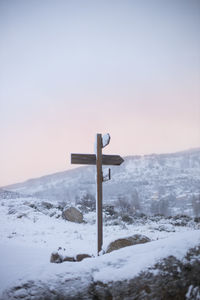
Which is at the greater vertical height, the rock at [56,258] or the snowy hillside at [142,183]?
the rock at [56,258]

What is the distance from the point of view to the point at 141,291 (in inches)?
64.4

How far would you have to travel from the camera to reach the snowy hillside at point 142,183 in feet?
225

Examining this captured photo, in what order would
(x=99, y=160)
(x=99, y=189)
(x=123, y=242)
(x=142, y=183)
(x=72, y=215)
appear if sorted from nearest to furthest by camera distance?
1. (x=123, y=242)
2. (x=99, y=189)
3. (x=99, y=160)
4. (x=72, y=215)
5. (x=142, y=183)

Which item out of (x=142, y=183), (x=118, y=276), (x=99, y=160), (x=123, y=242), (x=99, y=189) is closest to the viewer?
(x=118, y=276)

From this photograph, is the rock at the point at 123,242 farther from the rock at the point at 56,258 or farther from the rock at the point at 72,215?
the rock at the point at 72,215

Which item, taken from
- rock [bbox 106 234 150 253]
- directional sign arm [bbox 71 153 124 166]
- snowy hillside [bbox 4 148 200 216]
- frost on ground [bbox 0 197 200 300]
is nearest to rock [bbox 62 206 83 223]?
directional sign arm [bbox 71 153 124 166]

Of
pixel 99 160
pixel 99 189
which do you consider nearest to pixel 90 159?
pixel 99 160

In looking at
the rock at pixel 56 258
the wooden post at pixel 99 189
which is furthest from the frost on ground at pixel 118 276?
the wooden post at pixel 99 189

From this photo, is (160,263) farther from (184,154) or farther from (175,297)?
(184,154)

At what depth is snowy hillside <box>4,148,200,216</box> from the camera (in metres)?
68.5

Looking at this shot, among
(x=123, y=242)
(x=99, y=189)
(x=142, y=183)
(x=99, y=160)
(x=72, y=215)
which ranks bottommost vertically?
(x=142, y=183)

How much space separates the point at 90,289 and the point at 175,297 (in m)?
0.72

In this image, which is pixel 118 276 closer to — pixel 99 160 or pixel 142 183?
pixel 99 160

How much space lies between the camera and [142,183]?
98062 mm
